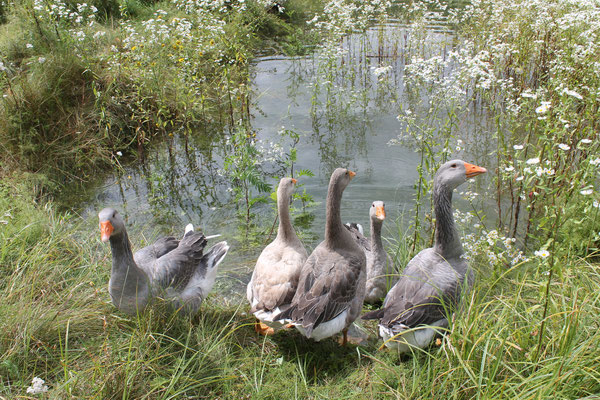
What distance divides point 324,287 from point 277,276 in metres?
0.48

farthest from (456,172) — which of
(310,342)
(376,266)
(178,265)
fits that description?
(178,265)

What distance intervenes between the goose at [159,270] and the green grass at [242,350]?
0.59 ft

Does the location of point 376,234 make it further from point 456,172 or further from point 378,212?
point 456,172

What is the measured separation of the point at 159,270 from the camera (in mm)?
4352

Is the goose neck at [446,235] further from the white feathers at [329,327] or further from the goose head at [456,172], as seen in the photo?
the white feathers at [329,327]

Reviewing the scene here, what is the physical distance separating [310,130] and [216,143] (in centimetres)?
173

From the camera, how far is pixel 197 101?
28.4ft

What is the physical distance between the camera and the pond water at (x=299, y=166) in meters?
6.36

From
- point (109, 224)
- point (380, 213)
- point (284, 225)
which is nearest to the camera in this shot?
point (109, 224)

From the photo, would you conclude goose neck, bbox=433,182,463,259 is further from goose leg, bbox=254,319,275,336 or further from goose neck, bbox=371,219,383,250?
goose leg, bbox=254,319,275,336

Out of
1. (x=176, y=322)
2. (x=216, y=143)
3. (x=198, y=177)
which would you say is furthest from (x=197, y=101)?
(x=176, y=322)

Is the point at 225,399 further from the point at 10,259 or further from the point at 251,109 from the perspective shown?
the point at 251,109

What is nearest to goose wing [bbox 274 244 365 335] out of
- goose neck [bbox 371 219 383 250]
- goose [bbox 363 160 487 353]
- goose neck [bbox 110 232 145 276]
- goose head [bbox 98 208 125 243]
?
goose [bbox 363 160 487 353]

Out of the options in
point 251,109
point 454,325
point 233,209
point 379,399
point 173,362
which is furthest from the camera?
point 251,109
